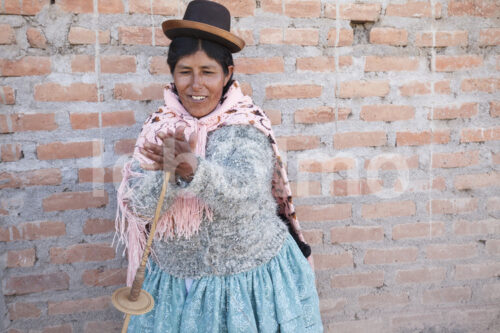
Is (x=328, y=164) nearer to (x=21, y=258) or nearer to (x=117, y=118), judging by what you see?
(x=117, y=118)

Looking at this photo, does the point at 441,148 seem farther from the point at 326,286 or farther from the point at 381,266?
the point at 326,286

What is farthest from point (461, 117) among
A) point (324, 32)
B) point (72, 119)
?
point (72, 119)

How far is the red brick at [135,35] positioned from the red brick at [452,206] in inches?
69.1

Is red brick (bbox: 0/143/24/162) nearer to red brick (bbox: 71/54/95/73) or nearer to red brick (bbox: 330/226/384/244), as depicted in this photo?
red brick (bbox: 71/54/95/73)

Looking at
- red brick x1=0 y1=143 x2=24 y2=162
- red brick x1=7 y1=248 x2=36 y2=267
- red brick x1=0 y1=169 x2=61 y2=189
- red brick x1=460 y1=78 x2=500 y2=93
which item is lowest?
red brick x1=7 y1=248 x2=36 y2=267

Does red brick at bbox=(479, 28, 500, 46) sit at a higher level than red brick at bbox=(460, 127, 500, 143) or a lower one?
higher

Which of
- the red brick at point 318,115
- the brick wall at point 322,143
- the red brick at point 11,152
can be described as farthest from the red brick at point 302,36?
the red brick at point 11,152

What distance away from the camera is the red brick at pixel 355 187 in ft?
7.50

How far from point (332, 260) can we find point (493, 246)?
957 millimetres

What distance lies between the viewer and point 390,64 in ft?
7.30

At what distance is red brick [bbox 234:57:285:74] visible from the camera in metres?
2.13

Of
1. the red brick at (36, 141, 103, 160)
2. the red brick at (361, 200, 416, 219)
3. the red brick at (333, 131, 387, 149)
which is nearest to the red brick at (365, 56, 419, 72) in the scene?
the red brick at (333, 131, 387, 149)

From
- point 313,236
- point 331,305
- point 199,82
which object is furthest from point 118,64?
point 331,305

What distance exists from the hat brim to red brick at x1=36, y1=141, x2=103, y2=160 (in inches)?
29.5
